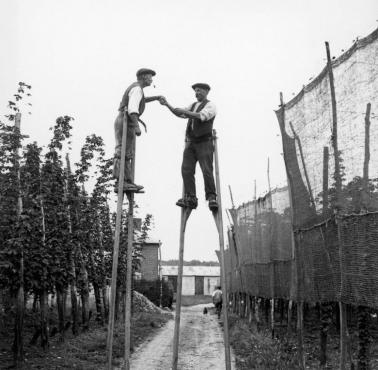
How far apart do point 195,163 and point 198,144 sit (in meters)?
0.26

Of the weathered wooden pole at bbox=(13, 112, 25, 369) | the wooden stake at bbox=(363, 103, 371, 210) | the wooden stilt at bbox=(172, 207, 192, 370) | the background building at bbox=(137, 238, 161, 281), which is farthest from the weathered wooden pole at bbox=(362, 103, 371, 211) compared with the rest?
the background building at bbox=(137, 238, 161, 281)

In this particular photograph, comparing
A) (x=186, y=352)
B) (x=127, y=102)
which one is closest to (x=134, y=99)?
(x=127, y=102)

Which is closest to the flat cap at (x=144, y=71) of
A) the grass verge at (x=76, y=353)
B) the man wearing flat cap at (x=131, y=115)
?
the man wearing flat cap at (x=131, y=115)

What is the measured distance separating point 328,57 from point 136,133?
2.71 meters

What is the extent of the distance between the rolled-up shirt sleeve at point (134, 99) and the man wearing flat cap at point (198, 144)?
1.15 ft

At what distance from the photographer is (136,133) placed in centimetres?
618

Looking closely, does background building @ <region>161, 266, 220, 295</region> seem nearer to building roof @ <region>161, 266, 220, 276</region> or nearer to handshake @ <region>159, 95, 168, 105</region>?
building roof @ <region>161, 266, 220, 276</region>

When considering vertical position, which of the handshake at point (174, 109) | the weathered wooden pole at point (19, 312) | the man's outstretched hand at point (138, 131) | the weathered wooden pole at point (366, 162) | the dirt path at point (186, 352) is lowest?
the dirt path at point (186, 352)

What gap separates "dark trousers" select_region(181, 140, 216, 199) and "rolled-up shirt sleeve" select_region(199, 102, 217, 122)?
0.32 m

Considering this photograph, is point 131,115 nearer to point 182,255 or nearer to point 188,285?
point 182,255

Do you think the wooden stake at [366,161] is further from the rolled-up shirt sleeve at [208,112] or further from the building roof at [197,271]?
the building roof at [197,271]

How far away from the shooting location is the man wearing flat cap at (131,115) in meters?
5.98

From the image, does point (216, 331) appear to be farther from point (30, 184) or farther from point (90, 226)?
point (30, 184)

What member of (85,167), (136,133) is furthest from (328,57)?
(85,167)
